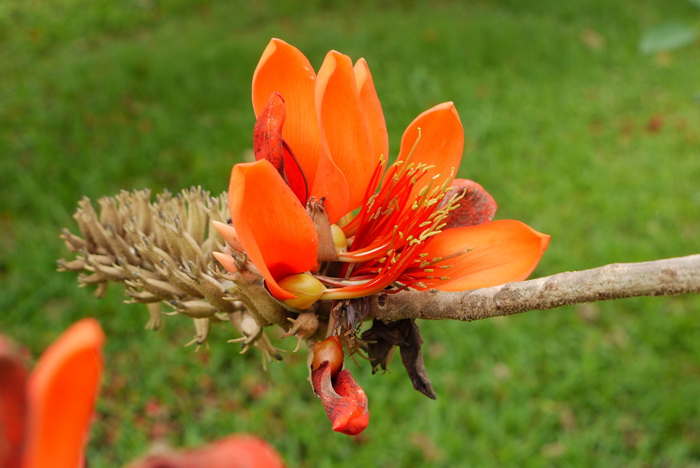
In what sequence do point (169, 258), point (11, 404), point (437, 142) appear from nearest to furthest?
1. point (11, 404)
2. point (169, 258)
3. point (437, 142)

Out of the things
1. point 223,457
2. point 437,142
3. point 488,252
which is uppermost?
point 223,457

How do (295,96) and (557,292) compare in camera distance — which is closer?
(557,292)

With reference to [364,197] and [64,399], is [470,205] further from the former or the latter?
[64,399]

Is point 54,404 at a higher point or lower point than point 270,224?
higher

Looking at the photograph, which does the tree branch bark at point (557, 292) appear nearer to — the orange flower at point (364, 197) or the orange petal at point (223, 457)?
the orange flower at point (364, 197)

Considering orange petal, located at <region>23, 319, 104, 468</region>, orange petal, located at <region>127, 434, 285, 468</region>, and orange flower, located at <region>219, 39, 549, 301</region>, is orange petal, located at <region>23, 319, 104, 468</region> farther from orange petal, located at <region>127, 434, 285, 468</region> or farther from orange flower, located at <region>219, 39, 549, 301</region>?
orange flower, located at <region>219, 39, 549, 301</region>

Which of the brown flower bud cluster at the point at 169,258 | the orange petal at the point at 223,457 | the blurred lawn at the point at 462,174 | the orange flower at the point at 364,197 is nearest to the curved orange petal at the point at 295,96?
the orange flower at the point at 364,197

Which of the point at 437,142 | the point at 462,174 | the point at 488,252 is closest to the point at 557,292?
the point at 488,252
